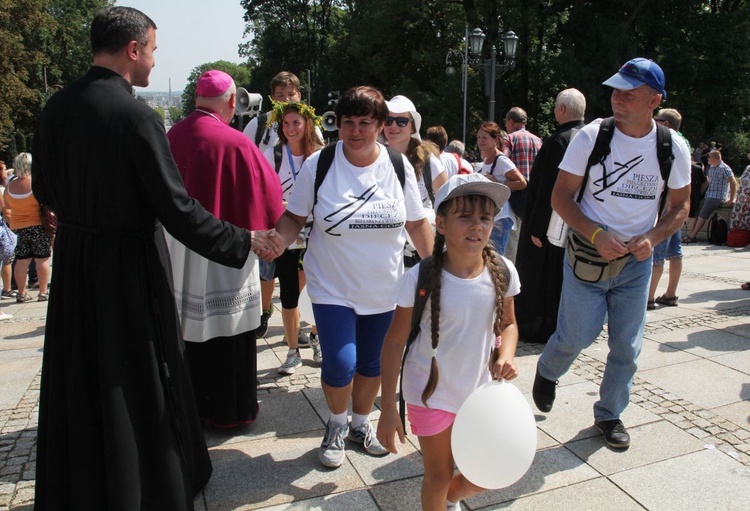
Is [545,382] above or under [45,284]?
above

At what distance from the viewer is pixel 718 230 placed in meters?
12.3

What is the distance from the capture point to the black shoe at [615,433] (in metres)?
3.51

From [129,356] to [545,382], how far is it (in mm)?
2430

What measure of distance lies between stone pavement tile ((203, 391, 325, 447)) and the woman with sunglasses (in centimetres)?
168

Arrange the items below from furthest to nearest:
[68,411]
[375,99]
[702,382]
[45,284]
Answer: [45,284], [702,382], [375,99], [68,411]

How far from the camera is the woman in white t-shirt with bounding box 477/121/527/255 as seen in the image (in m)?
6.27

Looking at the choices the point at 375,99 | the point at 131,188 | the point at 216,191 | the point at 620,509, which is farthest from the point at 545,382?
the point at 131,188

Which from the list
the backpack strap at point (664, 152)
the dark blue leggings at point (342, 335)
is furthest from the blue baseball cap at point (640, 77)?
the dark blue leggings at point (342, 335)

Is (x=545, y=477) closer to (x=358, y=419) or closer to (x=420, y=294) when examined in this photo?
(x=358, y=419)

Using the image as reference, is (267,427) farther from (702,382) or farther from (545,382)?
(702,382)

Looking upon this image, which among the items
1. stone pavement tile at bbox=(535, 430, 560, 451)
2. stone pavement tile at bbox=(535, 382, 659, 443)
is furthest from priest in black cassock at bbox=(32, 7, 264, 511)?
stone pavement tile at bbox=(535, 382, 659, 443)

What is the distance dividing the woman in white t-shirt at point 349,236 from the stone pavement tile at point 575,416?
1.26 meters

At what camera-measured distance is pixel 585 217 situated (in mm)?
3457

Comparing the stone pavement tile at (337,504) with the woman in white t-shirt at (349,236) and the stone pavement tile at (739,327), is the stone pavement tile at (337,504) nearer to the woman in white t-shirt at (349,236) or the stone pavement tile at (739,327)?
the woman in white t-shirt at (349,236)
